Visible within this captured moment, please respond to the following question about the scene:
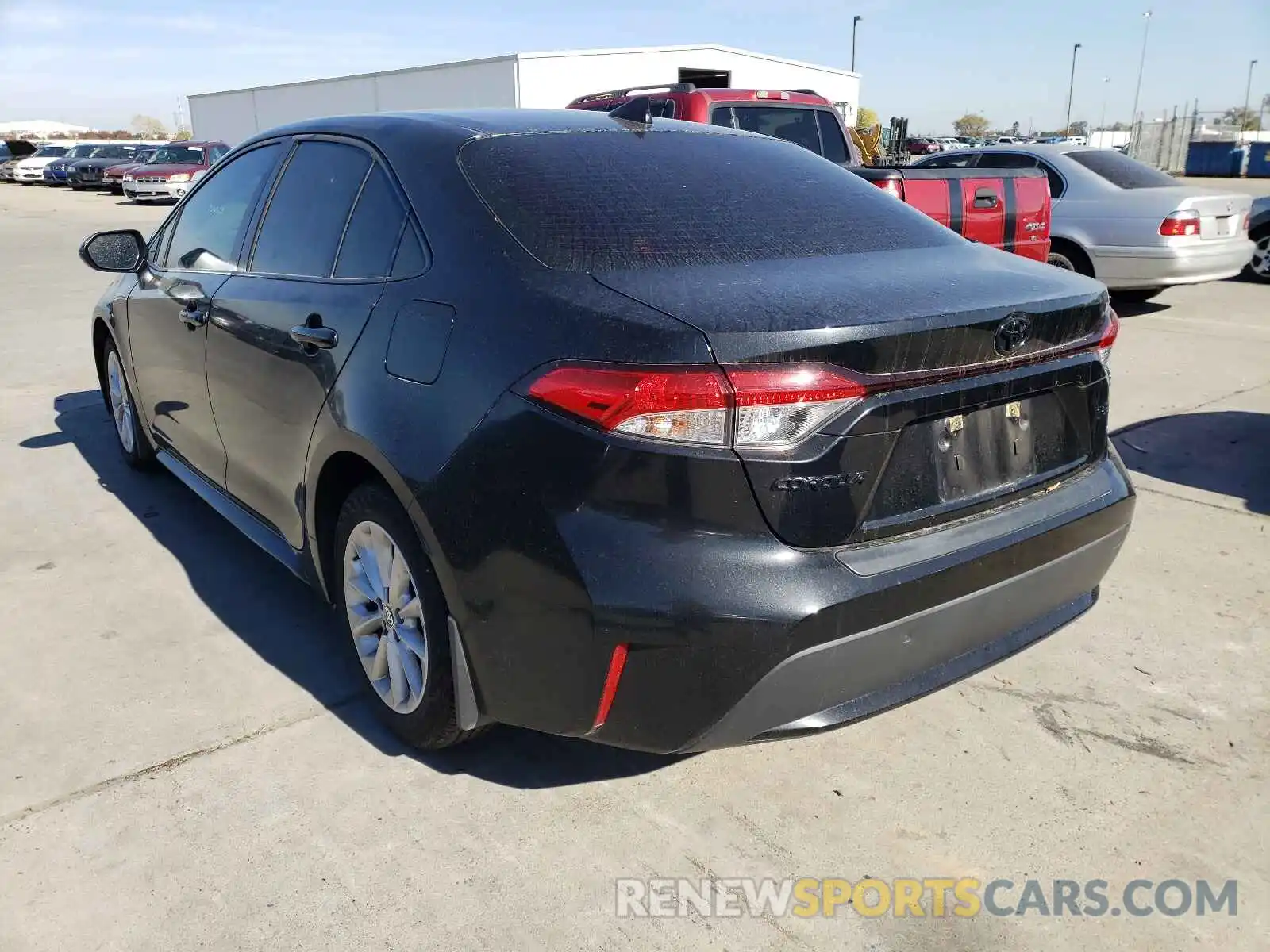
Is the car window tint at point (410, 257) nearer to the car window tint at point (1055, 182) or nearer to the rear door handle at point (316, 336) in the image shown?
the rear door handle at point (316, 336)

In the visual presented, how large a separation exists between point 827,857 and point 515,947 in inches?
30.0

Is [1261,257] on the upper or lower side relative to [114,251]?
lower

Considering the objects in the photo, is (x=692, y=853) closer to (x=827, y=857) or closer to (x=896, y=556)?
(x=827, y=857)

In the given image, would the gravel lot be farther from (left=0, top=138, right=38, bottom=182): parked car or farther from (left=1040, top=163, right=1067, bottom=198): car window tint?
(left=0, top=138, right=38, bottom=182): parked car

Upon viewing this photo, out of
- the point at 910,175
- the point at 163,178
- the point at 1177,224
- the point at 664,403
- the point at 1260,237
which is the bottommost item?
the point at 1260,237

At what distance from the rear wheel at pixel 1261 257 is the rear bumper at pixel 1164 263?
8.13ft

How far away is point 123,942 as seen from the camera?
218cm

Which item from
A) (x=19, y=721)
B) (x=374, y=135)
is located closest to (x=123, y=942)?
(x=19, y=721)

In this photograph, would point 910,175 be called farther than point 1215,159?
No

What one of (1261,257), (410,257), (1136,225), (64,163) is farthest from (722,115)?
(64,163)

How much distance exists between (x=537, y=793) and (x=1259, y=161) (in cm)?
4294

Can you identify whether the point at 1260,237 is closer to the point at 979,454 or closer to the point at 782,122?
the point at 782,122

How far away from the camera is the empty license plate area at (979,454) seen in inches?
86.3

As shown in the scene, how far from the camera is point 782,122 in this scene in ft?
29.7
